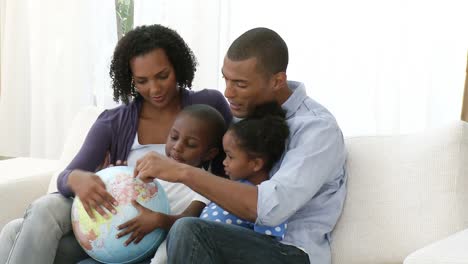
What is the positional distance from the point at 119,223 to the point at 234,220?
0.99 feet

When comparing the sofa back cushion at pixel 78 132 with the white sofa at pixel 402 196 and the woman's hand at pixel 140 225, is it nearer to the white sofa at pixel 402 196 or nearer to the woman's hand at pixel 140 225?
the woman's hand at pixel 140 225

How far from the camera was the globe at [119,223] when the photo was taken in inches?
78.3

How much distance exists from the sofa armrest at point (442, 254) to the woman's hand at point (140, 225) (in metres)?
0.66

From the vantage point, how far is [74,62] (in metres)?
4.05

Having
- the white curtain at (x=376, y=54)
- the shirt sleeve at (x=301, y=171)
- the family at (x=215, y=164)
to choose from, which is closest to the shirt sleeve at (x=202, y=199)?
the family at (x=215, y=164)

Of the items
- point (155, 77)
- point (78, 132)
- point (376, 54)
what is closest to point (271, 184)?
point (155, 77)

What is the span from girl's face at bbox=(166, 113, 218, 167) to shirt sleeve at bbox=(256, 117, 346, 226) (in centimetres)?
28

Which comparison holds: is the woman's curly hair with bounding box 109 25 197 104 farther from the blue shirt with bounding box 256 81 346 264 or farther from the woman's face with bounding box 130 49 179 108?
the blue shirt with bounding box 256 81 346 264

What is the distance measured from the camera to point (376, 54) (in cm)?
325

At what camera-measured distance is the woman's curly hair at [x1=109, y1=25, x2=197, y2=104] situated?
95.3 inches

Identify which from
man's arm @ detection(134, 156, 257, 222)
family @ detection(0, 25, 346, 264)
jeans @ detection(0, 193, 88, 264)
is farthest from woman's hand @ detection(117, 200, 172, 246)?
jeans @ detection(0, 193, 88, 264)

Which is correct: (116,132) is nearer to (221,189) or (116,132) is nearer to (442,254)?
(221,189)

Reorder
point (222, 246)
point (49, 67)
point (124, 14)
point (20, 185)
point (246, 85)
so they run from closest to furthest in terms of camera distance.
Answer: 1. point (222, 246)
2. point (246, 85)
3. point (20, 185)
4. point (124, 14)
5. point (49, 67)

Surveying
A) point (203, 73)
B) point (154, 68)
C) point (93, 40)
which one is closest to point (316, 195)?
point (154, 68)
